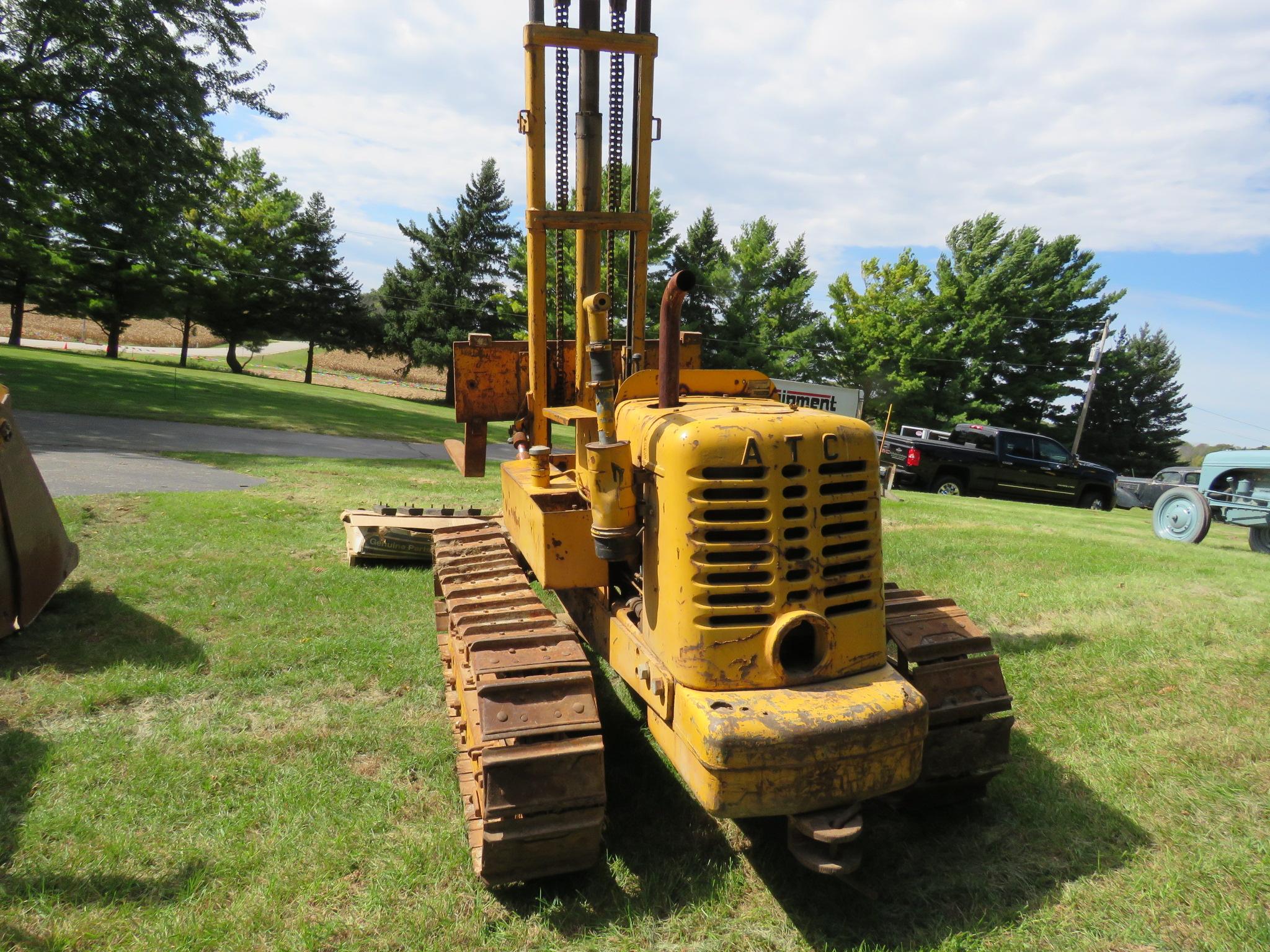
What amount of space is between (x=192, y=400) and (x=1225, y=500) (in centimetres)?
2382

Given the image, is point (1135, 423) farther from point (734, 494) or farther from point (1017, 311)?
point (734, 494)

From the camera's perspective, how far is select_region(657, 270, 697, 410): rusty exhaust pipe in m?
3.10

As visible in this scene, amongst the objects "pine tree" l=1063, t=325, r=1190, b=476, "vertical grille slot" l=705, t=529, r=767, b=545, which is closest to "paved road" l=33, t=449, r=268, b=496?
Answer: "vertical grille slot" l=705, t=529, r=767, b=545

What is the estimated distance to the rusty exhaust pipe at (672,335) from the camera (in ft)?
10.2

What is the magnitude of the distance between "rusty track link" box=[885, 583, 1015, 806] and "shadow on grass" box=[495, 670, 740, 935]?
3.50 feet

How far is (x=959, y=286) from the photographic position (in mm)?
36094

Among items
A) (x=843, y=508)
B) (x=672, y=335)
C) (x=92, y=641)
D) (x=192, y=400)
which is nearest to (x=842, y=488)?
(x=843, y=508)

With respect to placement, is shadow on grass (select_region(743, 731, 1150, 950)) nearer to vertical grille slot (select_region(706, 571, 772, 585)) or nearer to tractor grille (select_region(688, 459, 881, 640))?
tractor grille (select_region(688, 459, 881, 640))

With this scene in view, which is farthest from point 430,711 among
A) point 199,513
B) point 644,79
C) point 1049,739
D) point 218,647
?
point 199,513

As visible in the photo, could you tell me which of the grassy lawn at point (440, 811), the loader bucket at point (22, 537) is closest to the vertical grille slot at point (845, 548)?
the grassy lawn at point (440, 811)

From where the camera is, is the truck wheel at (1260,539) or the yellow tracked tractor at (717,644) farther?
the truck wheel at (1260,539)

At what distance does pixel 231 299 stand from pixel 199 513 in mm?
31659

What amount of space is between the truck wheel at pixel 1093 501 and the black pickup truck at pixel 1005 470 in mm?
15

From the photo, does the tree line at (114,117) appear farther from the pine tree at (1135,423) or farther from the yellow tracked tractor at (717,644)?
the pine tree at (1135,423)
